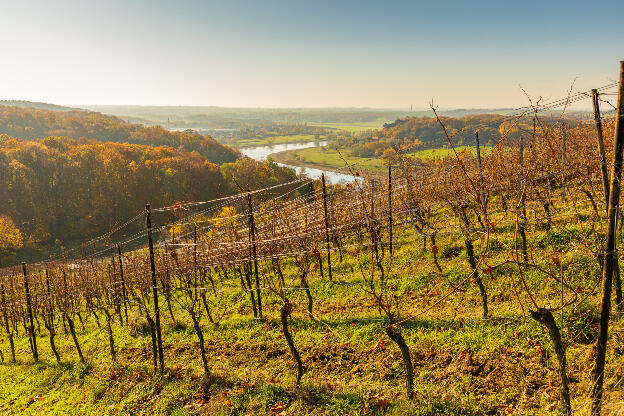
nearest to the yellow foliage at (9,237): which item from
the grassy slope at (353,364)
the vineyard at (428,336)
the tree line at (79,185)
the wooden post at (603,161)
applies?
the tree line at (79,185)

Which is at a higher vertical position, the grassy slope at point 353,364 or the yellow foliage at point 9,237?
the grassy slope at point 353,364

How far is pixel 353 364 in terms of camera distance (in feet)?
21.7

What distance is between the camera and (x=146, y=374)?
8.45 m

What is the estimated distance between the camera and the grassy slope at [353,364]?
5012 millimetres

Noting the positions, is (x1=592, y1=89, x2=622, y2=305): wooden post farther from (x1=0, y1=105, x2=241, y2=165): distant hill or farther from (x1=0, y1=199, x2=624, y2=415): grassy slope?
(x1=0, y1=105, x2=241, y2=165): distant hill

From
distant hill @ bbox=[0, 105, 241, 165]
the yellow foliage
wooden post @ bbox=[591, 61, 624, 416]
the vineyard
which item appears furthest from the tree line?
wooden post @ bbox=[591, 61, 624, 416]

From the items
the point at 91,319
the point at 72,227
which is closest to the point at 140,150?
the point at 72,227

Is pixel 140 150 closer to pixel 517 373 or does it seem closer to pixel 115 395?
pixel 115 395

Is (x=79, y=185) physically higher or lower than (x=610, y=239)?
lower

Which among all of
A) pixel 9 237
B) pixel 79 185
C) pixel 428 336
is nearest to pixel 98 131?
pixel 79 185

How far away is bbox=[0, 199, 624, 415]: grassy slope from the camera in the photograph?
5012 mm

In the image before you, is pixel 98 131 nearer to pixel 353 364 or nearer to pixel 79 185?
pixel 79 185

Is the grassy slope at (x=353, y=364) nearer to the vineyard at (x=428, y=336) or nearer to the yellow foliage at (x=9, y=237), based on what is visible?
the vineyard at (x=428, y=336)

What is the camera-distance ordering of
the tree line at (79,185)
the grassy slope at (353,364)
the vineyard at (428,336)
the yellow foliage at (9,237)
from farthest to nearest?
the tree line at (79,185)
the yellow foliage at (9,237)
the grassy slope at (353,364)
the vineyard at (428,336)
